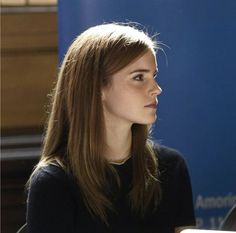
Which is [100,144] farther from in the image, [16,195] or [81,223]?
[16,195]

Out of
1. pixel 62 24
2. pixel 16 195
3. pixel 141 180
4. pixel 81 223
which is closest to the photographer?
pixel 81 223

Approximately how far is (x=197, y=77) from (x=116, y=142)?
0.68 m

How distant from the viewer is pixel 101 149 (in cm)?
157

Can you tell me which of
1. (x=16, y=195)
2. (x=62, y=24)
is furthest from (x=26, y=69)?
(x=62, y=24)

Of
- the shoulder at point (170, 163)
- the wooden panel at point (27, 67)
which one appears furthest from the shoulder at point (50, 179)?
the wooden panel at point (27, 67)

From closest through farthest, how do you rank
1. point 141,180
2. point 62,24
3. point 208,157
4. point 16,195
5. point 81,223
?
point 81,223 < point 141,180 < point 62,24 < point 208,157 < point 16,195

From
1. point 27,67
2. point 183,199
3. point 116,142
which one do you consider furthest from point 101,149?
point 27,67

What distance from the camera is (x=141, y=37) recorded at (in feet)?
5.04

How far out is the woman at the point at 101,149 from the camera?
4.91 ft

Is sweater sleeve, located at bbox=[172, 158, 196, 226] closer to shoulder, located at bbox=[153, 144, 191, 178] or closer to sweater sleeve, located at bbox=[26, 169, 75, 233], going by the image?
shoulder, located at bbox=[153, 144, 191, 178]

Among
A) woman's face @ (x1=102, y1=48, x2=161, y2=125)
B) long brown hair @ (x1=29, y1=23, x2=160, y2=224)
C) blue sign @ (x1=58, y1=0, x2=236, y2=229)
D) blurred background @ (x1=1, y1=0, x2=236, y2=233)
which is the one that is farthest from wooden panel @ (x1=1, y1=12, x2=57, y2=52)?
woman's face @ (x1=102, y1=48, x2=161, y2=125)

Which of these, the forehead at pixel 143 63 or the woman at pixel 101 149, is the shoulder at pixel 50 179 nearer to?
the woman at pixel 101 149

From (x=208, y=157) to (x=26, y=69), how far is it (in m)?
1.97

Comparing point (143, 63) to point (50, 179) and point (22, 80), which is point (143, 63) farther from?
point (22, 80)
